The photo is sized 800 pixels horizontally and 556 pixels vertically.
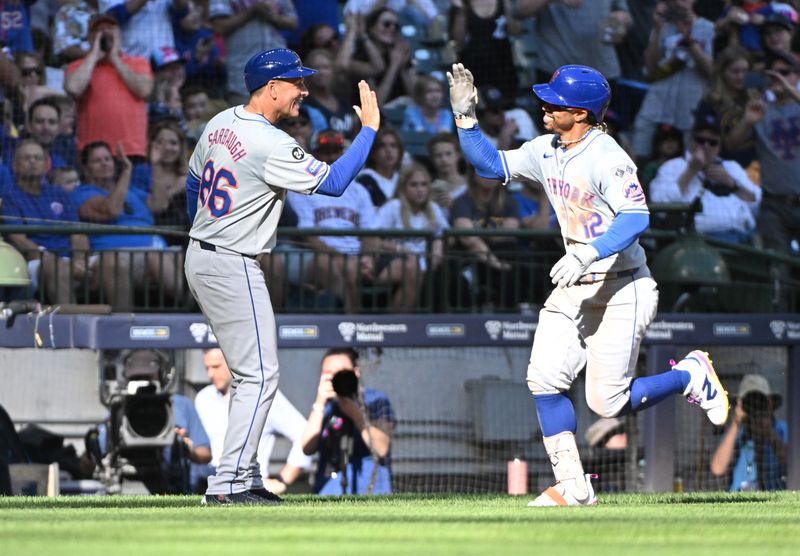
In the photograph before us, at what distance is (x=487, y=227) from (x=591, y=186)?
5.34 meters

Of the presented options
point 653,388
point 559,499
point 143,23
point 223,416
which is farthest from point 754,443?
point 143,23

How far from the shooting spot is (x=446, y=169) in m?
11.5

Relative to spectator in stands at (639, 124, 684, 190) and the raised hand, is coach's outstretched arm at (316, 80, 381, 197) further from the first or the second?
spectator in stands at (639, 124, 684, 190)

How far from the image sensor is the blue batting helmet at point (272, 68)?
586cm

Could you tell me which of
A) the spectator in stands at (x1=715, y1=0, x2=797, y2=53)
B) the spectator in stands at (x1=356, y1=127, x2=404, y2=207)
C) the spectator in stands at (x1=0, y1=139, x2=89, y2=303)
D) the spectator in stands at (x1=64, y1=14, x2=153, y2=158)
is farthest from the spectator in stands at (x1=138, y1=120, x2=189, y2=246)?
the spectator in stands at (x1=715, y1=0, x2=797, y2=53)

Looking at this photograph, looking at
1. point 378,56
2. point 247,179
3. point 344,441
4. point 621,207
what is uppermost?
point 378,56

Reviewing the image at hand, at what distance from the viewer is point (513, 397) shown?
377 inches

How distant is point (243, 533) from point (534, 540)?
34.2 inches

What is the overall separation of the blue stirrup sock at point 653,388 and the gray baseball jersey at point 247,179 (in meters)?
1.60

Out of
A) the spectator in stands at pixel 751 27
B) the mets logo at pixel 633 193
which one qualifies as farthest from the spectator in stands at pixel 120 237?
the spectator in stands at pixel 751 27

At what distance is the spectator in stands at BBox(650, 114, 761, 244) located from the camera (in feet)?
38.8

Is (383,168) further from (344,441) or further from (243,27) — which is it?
(344,441)

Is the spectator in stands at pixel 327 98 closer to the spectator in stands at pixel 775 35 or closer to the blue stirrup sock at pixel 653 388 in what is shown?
the spectator in stands at pixel 775 35

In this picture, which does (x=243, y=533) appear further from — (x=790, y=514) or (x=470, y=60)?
(x=470, y=60)
